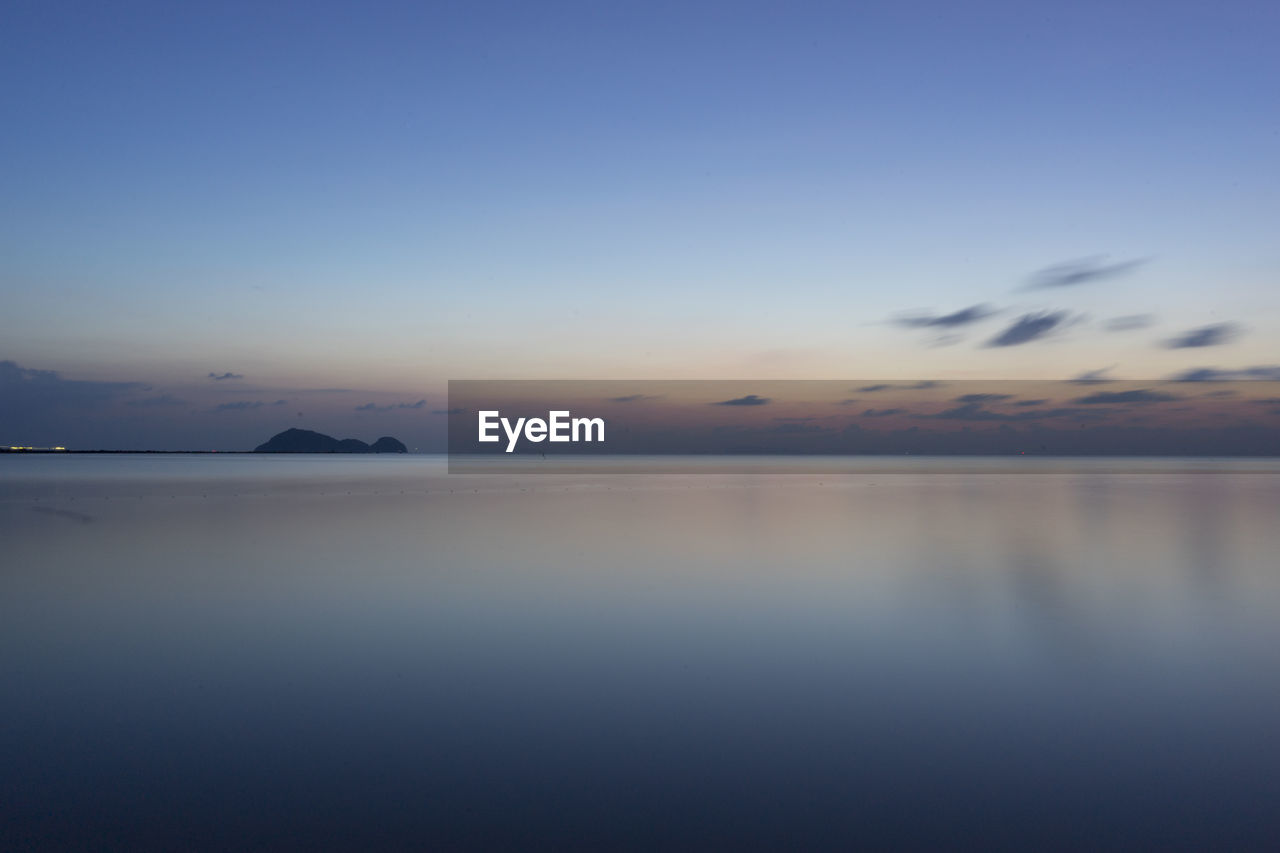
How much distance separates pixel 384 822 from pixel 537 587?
1071cm

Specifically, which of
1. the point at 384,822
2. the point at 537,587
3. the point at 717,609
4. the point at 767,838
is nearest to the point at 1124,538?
the point at 717,609

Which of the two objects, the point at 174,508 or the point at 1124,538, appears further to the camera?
the point at 174,508

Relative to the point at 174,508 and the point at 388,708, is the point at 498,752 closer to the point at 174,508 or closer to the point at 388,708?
the point at 388,708

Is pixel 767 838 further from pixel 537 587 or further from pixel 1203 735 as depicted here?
pixel 537 587

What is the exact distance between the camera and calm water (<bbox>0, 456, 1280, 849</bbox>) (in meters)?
6.03

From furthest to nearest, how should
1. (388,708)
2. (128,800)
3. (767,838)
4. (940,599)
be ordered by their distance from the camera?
(940,599), (388,708), (128,800), (767,838)

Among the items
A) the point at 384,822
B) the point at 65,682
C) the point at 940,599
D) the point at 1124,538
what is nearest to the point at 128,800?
the point at 384,822

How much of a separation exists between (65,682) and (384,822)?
20.5 feet

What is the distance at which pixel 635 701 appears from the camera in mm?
9016

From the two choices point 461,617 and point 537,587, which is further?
point 537,587

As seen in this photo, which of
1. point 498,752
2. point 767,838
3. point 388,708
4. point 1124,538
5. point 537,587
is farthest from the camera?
point 1124,538

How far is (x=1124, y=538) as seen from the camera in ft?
87.4

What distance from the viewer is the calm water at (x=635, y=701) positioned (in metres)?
6.03

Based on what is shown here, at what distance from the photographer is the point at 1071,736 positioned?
312 inches
